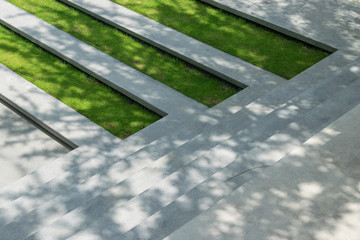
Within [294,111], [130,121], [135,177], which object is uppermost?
[294,111]

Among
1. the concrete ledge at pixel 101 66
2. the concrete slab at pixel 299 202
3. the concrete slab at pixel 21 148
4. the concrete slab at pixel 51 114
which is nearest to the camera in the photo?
the concrete slab at pixel 299 202

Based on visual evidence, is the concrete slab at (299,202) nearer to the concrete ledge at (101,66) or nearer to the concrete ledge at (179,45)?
the concrete ledge at (101,66)

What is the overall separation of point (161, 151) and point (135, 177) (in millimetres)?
1139

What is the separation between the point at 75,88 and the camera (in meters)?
8.80

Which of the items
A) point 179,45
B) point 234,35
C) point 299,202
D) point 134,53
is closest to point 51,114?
point 134,53

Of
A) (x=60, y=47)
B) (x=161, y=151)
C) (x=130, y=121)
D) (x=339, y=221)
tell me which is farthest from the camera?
(x=60, y=47)

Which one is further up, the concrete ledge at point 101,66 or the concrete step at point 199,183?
the concrete step at point 199,183

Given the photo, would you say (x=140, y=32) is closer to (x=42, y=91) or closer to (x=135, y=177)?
(x=42, y=91)

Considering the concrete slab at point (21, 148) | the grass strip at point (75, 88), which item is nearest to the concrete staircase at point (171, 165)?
the grass strip at point (75, 88)

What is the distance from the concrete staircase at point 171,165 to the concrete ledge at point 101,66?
50mm

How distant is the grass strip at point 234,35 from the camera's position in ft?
30.1

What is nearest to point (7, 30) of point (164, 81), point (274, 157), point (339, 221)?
point (164, 81)

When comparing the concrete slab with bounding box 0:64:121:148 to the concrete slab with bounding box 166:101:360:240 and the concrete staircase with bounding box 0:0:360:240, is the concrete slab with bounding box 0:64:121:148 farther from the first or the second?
the concrete slab with bounding box 166:101:360:240

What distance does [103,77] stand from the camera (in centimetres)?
884
